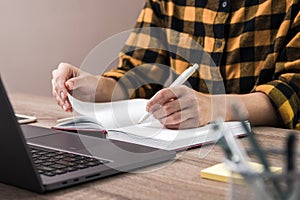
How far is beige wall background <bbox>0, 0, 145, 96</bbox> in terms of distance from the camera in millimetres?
2326

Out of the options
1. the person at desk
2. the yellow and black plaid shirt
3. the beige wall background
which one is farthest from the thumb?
the beige wall background

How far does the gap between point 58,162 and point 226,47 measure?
0.86m

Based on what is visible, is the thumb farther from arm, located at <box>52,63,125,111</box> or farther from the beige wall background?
the beige wall background

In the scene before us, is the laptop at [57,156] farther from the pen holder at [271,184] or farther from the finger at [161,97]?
the pen holder at [271,184]

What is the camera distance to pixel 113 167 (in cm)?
82

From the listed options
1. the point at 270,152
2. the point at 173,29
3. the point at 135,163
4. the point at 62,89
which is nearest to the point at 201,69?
Answer: the point at 173,29

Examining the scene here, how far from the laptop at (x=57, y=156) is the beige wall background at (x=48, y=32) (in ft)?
4.30

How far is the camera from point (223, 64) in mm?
1569

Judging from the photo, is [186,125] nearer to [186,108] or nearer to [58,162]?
[186,108]

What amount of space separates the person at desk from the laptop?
190 mm

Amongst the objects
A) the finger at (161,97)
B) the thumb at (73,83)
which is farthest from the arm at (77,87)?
the finger at (161,97)

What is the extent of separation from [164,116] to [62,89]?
0.31 metres

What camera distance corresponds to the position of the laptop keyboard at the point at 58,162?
2.53 feet

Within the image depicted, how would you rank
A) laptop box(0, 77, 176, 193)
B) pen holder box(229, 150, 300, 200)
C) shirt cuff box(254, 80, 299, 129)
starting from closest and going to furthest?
1. pen holder box(229, 150, 300, 200)
2. laptop box(0, 77, 176, 193)
3. shirt cuff box(254, 80, 299, 129)
